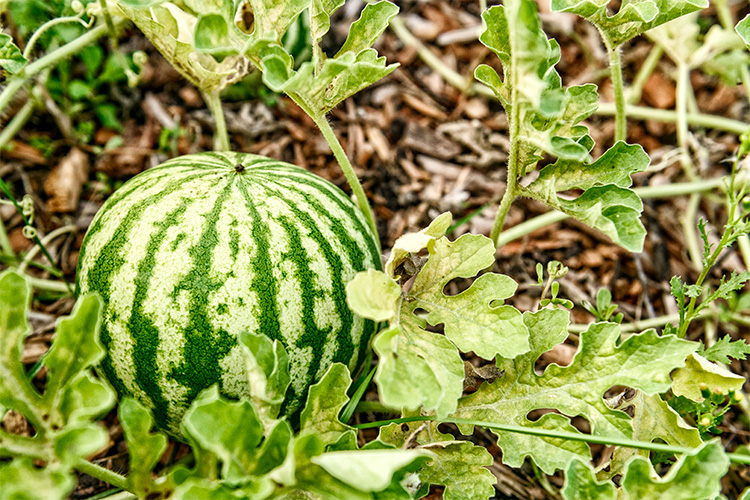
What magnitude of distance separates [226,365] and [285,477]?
44 centimetres

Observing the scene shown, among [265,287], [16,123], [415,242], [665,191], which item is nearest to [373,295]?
[415,242]

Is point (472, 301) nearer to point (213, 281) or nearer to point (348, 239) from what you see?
point (348, 239)

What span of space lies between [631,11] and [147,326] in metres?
1.42

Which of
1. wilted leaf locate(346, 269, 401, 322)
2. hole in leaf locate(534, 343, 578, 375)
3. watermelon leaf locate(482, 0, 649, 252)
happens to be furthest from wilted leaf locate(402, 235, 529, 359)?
hole in leaf locate(534, 343, 578, 375)

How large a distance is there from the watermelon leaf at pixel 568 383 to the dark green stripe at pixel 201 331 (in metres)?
0.66

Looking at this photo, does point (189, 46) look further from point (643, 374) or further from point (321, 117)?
point (643, 374)

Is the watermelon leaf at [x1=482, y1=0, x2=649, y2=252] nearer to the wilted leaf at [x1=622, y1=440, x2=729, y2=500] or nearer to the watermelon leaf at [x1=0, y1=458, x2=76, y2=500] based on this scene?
the wilted leaf at [x1=622, y1=440, x2=729, y2=500]

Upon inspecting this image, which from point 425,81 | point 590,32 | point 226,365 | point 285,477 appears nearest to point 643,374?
point 285,477

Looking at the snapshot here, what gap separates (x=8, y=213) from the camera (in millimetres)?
2508

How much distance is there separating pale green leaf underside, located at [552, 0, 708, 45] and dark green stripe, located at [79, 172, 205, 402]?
1.08m

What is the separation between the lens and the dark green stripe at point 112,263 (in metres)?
1.56

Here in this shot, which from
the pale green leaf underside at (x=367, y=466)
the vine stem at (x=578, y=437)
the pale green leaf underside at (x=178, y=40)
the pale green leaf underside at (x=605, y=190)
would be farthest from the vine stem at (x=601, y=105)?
the pale green leaf underside at (x=367, y=466)

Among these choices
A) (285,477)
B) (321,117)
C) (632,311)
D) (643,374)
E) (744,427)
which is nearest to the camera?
(285,477)

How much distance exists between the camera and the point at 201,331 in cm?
148
